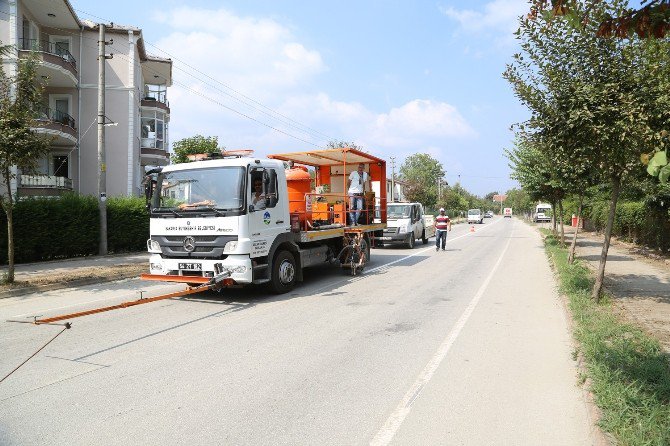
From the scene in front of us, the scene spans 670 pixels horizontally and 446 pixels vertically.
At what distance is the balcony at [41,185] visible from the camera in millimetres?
21875

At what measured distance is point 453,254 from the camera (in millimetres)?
18078

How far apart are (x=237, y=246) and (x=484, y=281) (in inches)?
253

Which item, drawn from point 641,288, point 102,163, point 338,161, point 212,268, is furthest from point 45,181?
point 641,288

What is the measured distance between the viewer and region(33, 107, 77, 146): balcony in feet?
72.7

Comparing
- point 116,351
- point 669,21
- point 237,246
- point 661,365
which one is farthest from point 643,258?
point 116,351

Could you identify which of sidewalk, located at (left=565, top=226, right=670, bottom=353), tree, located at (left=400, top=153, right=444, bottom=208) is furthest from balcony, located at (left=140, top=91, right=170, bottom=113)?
tree, located at (left=400, top=153, right=444, bottom=208)

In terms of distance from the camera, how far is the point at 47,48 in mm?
24734

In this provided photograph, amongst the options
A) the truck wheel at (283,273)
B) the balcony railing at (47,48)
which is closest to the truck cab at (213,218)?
the truck wheel at (283,273)

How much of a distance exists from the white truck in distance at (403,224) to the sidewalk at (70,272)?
989 cm

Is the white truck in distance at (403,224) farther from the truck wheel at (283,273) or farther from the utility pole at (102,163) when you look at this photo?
the utility pole at (102,163)

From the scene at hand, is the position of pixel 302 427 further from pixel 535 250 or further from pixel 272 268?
pixel 535 250

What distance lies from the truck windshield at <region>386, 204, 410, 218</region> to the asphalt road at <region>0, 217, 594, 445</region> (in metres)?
11.8

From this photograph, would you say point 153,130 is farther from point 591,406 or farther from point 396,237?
point 591,406

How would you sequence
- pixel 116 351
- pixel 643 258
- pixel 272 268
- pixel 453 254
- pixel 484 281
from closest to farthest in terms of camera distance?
pixel 116 351 → pixel 272 268 → pixel 484 281 → pixel 643 258 → pixel 453 254
